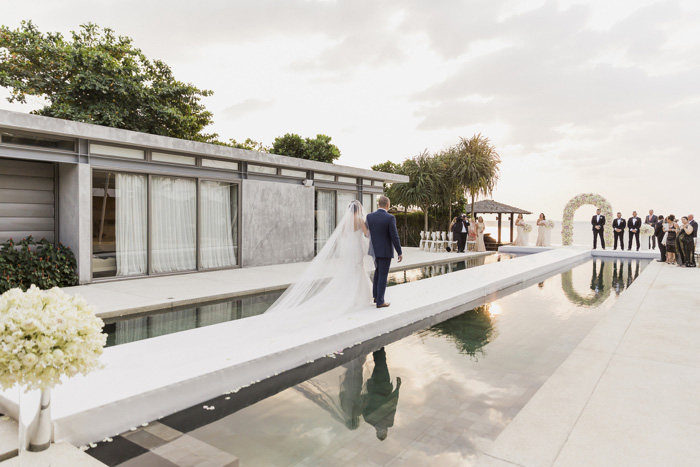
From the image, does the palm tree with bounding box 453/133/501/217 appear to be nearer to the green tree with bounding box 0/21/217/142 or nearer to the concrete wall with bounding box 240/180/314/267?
the concrete wall with bounding box 240/180/314/267

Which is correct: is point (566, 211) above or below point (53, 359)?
above

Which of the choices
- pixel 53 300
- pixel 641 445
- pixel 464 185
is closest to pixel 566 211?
pixel 464 185

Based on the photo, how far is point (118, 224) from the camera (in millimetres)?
9266

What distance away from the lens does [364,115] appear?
72.6ft

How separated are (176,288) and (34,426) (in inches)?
246

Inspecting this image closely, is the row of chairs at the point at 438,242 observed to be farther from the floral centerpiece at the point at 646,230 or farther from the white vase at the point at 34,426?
the white vase at the point at 34,426

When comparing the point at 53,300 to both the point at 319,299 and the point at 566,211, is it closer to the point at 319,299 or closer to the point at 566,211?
the point at 319,299

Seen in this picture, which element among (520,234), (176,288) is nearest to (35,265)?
(176,288)

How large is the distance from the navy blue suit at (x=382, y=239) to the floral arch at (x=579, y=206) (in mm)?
20330

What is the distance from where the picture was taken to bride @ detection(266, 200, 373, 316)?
594 cm

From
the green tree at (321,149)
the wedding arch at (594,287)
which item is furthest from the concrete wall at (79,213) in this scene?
the green tree at (321,149)

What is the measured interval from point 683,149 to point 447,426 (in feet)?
81.7

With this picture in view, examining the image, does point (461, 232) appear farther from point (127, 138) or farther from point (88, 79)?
point (88, 79)

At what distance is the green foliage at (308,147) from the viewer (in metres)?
37.3
